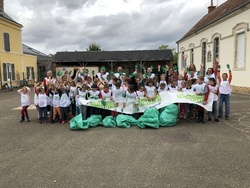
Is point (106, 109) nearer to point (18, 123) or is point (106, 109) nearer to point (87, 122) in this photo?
point (87, 122)

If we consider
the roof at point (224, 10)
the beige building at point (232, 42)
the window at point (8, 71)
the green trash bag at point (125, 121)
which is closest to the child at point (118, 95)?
the green trash bag at point (125, 121)

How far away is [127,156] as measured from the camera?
467 cm

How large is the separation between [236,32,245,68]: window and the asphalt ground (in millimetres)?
10686

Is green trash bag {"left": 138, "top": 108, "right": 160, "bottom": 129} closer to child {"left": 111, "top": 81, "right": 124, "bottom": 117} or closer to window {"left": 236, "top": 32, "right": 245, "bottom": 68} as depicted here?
child {"left": 111, "top": 81, "right": 124, "bottom": 117}

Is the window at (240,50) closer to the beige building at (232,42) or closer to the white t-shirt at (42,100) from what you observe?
the beige building at (232,42)

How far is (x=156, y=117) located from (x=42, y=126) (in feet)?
12.6

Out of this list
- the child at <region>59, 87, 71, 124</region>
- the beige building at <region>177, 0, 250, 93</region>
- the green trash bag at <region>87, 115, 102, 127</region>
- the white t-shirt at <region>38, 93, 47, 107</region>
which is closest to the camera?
the green trash bag at <region>87, 115, 102, 127</region>

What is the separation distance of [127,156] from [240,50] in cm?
1516

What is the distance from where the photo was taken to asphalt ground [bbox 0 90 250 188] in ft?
12.1

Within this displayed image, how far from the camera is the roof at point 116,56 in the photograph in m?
35.9

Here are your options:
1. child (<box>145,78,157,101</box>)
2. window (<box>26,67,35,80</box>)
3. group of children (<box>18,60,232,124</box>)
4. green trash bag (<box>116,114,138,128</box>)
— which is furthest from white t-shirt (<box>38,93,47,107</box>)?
window (<box>26,67,35,80</box>)

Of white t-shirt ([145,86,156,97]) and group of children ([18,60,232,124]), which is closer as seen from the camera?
group of children ([18,60,232,124])

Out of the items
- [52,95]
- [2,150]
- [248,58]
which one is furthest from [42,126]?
[248,58]

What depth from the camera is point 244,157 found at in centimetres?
451
